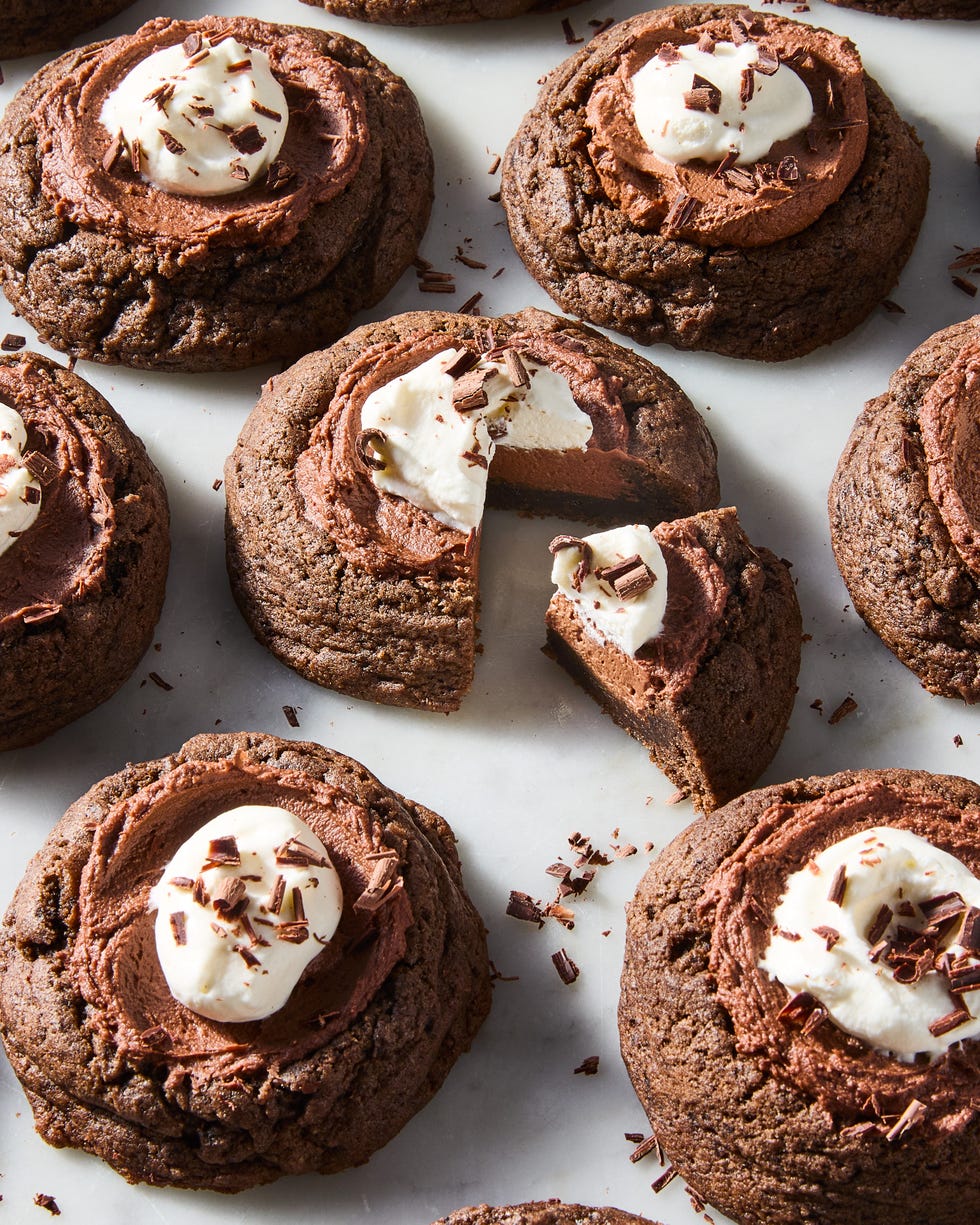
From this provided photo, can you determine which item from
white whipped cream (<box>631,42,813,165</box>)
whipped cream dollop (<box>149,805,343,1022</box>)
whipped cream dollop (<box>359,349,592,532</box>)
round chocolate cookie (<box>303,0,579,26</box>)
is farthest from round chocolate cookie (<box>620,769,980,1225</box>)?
round chocolate cookie (<box>303,0,579,26</box>)

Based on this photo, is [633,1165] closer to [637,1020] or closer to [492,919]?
[637,1020]

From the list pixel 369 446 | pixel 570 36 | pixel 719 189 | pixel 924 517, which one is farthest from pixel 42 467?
pixel 924 517

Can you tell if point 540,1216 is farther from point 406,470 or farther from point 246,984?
point 406,470

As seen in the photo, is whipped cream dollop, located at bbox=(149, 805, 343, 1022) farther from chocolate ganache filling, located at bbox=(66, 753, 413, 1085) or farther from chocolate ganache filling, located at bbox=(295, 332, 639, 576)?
chocolate ganache filling, located at bbox=(295, 332, 639, 576)

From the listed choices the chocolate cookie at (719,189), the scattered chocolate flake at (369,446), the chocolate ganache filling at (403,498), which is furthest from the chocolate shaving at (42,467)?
the chocolate cookie at (719,189)

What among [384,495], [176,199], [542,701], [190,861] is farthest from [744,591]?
[176,199]

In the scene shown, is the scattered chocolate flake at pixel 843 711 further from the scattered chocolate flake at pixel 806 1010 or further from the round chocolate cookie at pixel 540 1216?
the round chocolate cookie at pixel 540 1216

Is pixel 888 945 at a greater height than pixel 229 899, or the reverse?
pixel 888 945
